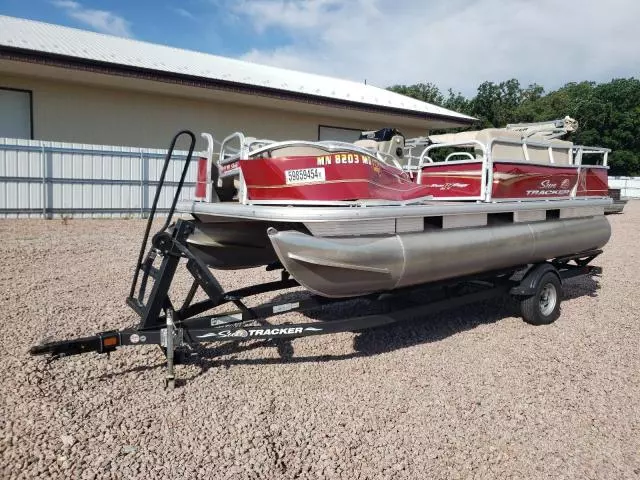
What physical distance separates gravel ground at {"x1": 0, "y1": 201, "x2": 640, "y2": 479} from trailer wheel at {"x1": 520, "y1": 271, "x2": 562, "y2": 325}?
116 mm

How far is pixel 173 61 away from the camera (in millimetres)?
13703

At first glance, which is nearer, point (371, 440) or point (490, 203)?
point (371, 440)

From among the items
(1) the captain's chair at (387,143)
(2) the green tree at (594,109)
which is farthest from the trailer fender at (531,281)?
(2) the green tree at (594,109)

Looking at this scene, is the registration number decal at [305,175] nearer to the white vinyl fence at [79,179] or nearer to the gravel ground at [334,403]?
the gravel ground at [334,403]

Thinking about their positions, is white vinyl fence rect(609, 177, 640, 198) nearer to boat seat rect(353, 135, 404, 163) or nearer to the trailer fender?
the trailer fender

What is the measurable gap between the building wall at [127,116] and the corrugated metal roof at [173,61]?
837 millimetres

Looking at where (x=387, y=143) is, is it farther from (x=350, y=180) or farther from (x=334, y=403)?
(x=334, y=403)

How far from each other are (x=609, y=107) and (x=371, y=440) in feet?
166

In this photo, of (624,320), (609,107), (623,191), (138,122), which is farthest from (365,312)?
(609,107)

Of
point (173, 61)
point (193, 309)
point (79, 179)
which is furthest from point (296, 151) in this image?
point (173, 61)

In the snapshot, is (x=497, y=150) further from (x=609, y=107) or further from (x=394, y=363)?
(x=609, y=107)

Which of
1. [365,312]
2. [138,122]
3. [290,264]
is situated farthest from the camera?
[138,122]

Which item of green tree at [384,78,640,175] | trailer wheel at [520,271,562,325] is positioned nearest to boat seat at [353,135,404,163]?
trailer wheel at [520,271,562,325]

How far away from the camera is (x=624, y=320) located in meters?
5.54
